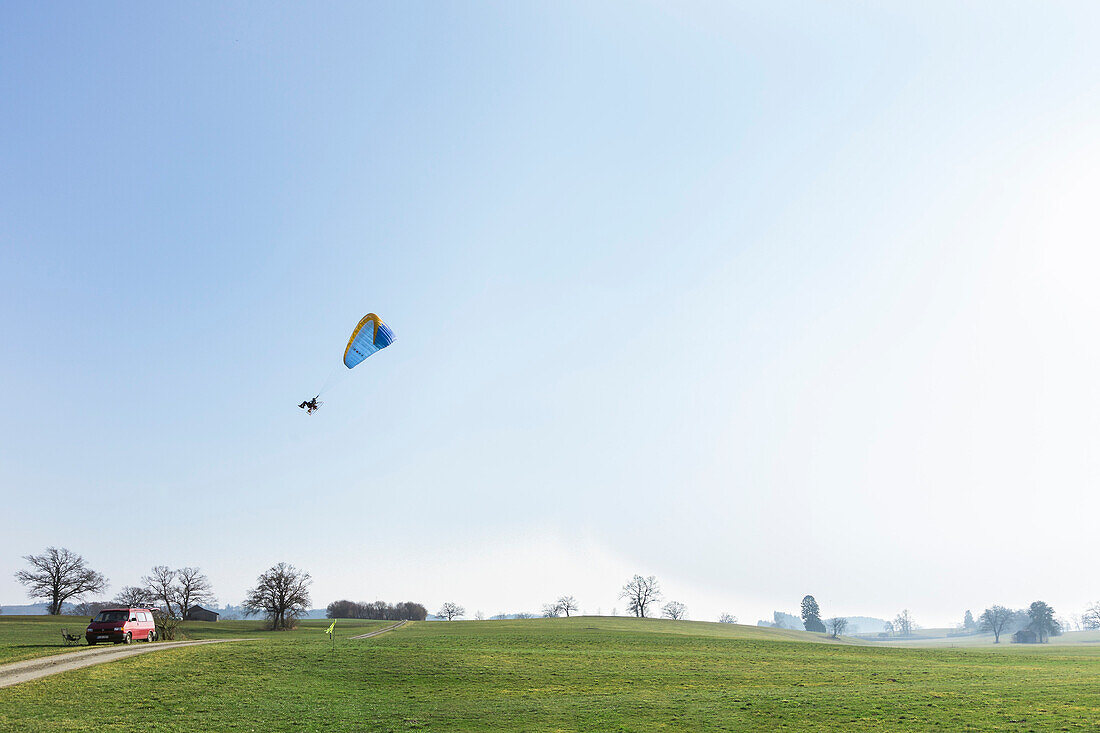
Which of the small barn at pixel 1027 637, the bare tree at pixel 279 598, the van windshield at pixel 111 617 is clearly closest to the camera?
the van windshield at pixel 111 617

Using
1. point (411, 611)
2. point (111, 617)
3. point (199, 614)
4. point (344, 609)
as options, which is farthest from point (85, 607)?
point (111, 617)

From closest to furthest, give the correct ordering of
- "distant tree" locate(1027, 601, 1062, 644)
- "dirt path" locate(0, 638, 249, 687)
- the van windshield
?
"dirt path" locate(0, 638, 249, 687), the van windshield, "distant tree" locate(1027, 601, 1062, 644)

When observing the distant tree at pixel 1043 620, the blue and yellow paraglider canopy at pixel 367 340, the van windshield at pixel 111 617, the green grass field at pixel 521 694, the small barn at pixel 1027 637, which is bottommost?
the small barn at pixel 1027 637

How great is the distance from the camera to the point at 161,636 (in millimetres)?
50219

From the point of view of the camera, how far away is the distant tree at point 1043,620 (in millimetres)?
188500

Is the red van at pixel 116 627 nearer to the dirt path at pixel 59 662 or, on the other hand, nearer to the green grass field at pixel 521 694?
the dirt path at pixel 59 662

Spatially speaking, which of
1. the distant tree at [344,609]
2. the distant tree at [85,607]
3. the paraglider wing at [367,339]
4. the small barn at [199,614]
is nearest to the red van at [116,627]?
the paraglider wing at [367,339]

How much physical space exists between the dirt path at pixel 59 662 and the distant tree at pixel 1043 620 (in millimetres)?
229464

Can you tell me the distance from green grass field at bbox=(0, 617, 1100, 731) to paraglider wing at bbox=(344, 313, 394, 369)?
710 inches

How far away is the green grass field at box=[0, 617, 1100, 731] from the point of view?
22766mm

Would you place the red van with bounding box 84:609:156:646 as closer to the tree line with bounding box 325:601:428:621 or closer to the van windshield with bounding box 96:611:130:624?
the van windshield with bounding box 96:611:130:624

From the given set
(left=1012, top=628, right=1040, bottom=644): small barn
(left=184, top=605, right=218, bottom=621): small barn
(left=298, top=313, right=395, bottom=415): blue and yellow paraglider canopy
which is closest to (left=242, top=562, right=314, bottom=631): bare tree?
(left=184, top=605, right=218, bottom=621): small barn

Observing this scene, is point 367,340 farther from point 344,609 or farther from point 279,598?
point 344,609

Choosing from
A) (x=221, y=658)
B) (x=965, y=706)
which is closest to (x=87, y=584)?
(x=221, y=658)
